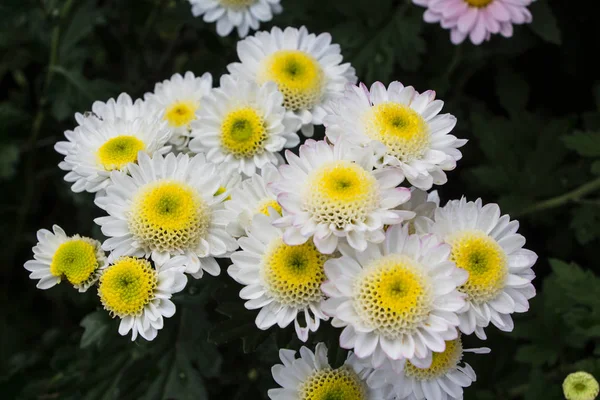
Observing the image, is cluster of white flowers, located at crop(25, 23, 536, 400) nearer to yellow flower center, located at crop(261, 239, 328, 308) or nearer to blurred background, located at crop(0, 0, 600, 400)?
yellow flower center, located at crop(261, 239, 328, 308)

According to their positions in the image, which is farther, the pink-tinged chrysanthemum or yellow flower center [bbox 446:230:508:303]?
the pink-tinged chrysanthemum

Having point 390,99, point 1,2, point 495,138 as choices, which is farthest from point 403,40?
point 1,2

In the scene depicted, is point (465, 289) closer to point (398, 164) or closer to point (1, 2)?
point (398, 164)

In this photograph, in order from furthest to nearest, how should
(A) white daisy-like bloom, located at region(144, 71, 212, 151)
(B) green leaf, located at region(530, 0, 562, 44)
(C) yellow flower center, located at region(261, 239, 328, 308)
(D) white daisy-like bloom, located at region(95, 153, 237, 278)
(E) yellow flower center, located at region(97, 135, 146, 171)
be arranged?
(B) green leaf, located at region(530, 0, 562, 44)
(A) white daisy-like bloom, located at region(144, 71, 212, 151)
(E) yellow flower center, located at region(97, 135, 146, 171)
(D) white daisy-like bloom, located at region(95, 153, 237, 278)
(C) yellow flower center, located at region(261, 239, 328, 308)

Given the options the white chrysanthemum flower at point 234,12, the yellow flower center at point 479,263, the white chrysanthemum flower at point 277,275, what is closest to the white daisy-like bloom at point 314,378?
the white chrysanthemum flower at point 277,275

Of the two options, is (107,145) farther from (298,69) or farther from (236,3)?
(236,3)

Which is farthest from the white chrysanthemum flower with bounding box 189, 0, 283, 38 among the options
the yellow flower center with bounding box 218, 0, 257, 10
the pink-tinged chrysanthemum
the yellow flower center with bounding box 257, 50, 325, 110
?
the pink-tinged chrysanthemum
